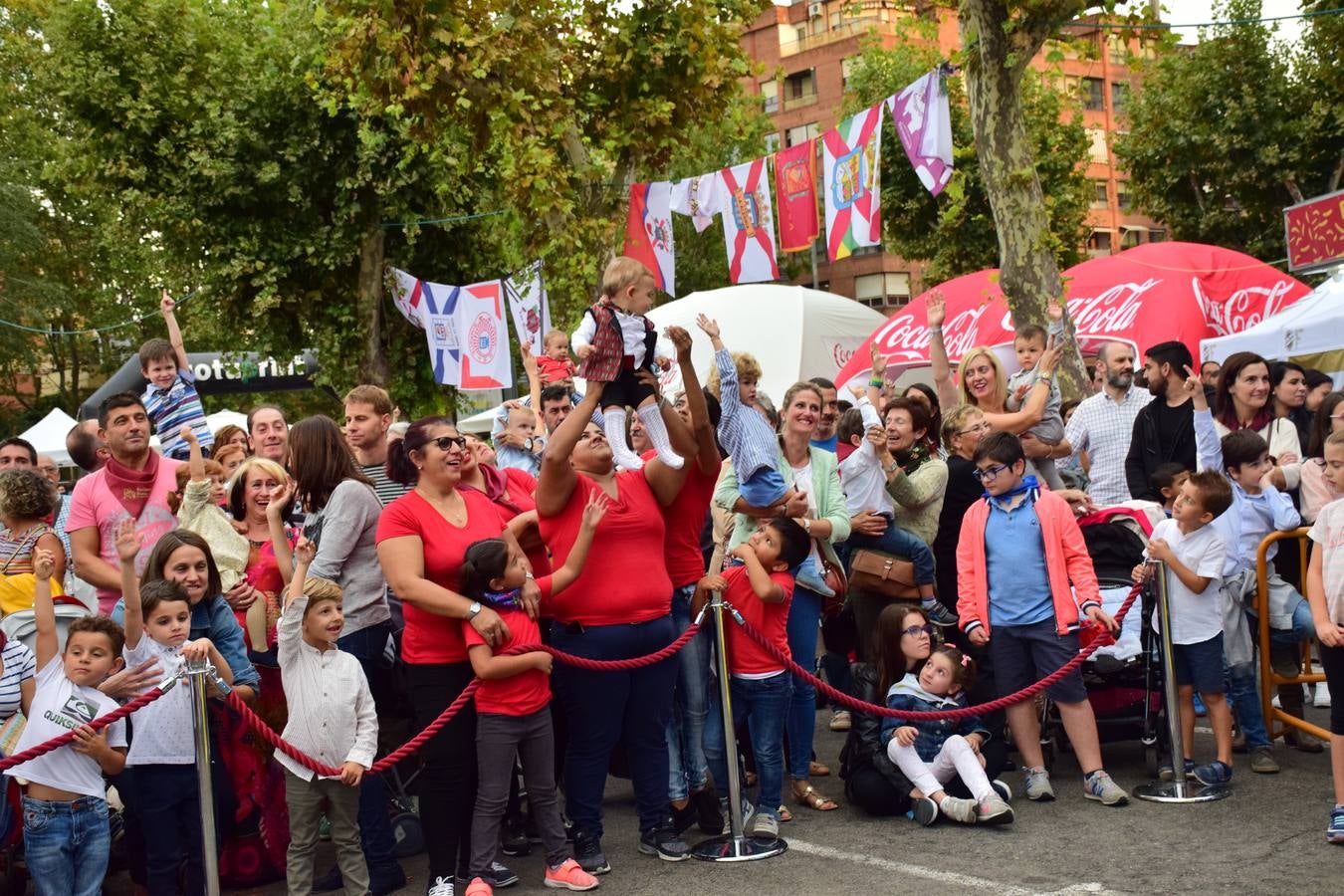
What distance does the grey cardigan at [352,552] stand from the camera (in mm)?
5984

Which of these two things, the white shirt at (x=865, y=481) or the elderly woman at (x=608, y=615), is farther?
the white shirt at (x=865, y=481)

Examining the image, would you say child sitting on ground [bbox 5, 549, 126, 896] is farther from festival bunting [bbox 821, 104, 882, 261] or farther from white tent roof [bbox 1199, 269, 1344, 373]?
white tent roof [bbox 1199, 269, 1344, 373]

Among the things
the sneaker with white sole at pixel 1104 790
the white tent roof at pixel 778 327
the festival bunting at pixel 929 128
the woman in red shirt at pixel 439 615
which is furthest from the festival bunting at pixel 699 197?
the woman in red shirt at pixel 439 615

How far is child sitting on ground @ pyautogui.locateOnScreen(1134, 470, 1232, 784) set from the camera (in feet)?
21.9

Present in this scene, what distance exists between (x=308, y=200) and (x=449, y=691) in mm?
12621

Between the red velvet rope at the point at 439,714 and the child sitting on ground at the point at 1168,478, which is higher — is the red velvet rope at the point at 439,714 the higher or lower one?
the lower one

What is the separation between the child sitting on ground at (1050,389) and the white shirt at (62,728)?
5.44 m

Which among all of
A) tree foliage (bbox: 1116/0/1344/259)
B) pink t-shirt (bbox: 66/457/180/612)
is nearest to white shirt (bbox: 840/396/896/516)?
pink t-shirt (bbox: 66/457/180/612)

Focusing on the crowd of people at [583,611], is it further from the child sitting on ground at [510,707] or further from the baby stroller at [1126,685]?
the baby stroller at [1126,685]

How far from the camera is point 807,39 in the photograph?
2285 inches

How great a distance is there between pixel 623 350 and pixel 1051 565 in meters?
2.47

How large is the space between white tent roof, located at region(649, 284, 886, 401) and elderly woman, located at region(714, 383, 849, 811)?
11.0 meters

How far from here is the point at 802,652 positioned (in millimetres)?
6766

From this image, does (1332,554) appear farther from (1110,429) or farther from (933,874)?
(1110,429)
